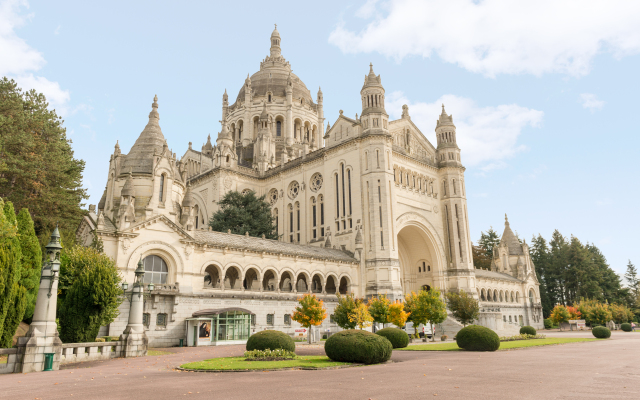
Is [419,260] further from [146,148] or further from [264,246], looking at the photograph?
[146,148]

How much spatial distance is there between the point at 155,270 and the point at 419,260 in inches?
1410

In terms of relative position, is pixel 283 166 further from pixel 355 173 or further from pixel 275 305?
pixel 275 305

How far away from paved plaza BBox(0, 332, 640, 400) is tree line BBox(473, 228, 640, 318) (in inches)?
2803

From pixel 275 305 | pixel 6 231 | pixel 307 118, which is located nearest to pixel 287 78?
pixel 307 118

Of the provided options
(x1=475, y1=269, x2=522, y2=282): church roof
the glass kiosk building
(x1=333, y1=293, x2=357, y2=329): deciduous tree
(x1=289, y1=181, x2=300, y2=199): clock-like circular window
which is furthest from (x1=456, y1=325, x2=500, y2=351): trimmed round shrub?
(x1=475, y1=269, x2=522, y2=282): church roof

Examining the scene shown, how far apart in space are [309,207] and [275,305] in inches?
742

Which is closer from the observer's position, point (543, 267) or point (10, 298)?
point (10, 298)

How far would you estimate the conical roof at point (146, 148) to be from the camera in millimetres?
36781

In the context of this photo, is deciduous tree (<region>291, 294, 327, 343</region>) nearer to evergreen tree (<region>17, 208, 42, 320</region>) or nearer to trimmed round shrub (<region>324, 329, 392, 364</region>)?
trimmed round shrub (<region>324, 329, 392, 364</region>)

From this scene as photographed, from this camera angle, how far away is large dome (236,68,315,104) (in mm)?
76000

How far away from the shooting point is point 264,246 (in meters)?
41.0

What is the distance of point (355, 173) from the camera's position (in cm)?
5084

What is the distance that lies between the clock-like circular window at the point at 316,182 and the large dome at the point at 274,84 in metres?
24.6

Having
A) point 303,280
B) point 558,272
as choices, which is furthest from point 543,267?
point 303,280
